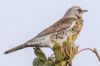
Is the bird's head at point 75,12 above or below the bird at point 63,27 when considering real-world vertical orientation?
above

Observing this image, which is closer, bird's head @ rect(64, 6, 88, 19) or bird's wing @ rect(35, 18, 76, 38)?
bird's wing @ rect(35, 18, 76, 38)

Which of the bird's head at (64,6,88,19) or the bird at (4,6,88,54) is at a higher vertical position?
the bird's head at (64,6,88,19)

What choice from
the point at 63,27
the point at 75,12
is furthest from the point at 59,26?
the point at 75,12

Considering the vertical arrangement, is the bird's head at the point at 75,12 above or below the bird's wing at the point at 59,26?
above

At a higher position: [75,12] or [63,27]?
[75,12]

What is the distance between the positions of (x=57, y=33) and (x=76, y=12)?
0.49m

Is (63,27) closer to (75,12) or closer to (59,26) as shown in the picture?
(59,26)

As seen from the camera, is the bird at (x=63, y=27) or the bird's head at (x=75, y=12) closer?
the bird at (x=63, y=27)

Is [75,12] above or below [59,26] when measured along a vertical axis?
above

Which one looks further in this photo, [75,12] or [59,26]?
[75,12]

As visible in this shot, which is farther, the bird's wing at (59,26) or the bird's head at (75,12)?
the bird's head at (75,12)

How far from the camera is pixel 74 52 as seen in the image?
6.05 ft

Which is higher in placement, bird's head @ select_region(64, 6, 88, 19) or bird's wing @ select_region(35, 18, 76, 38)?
bird's head @ select_region(64, 6, 88, 19)

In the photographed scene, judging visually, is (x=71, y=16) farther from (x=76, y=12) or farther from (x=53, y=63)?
(x=53, y=63)
